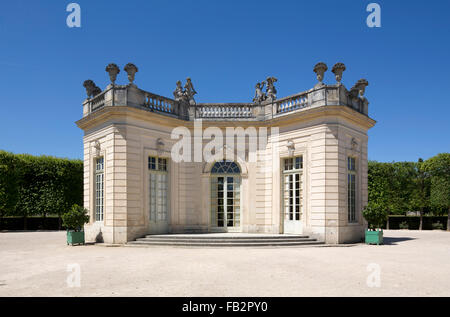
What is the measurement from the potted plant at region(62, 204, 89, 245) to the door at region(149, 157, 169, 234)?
241 cm

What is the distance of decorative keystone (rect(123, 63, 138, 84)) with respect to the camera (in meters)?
13.3

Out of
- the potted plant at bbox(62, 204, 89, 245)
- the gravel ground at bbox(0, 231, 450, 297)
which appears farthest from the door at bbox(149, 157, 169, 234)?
the gravel ground at bbox(0, 231, 450, 297)

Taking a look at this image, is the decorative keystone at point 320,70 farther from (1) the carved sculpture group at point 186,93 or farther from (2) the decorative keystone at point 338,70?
(1) the carved sculpture group at point 186,93

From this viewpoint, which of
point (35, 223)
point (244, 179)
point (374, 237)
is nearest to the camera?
point (374, 237)

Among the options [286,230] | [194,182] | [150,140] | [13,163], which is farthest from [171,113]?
[13,163]

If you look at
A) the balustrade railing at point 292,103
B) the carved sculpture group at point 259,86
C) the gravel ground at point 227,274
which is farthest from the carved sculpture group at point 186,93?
the gravel ground at point 227,274

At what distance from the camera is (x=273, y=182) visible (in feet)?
47.3

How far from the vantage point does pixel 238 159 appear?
1493 cm

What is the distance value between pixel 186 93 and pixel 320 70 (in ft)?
Answer: 18.2

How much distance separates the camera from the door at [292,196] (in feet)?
44.9

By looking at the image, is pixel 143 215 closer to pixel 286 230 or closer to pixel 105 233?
pixel 105 233

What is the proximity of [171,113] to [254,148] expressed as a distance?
362 cm

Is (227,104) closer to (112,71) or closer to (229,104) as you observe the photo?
(229,104)

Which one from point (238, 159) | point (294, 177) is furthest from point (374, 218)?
point (238, 159)
